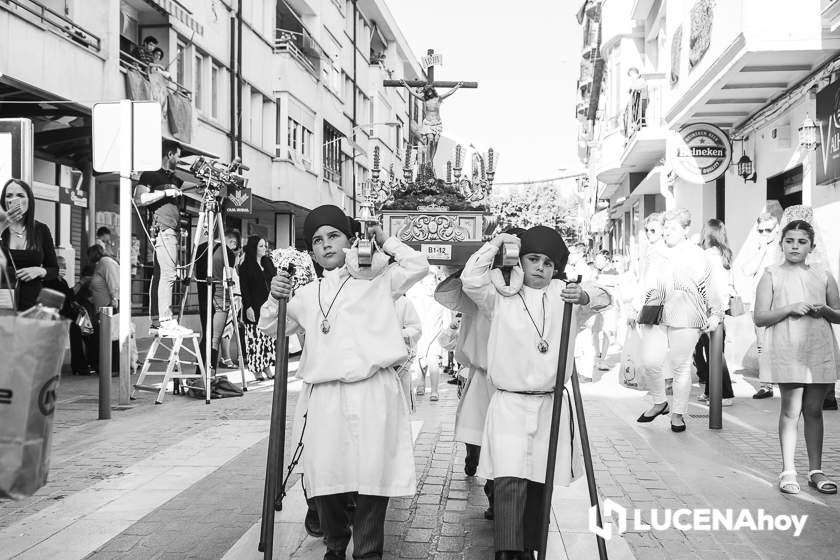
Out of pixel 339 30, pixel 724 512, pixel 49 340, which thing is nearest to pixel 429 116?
pixel 724 512

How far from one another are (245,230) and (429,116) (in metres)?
19.7

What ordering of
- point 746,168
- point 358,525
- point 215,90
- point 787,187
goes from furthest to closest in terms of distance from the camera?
1. point 215,90
2. point 746,168
3. point 787,187
4. point 358,525

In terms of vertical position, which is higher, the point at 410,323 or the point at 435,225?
the point at 435,225

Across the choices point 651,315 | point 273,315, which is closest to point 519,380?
point 273,315

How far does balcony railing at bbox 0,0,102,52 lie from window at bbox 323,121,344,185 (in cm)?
1859

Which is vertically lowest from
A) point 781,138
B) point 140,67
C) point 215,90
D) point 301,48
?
point 781,138

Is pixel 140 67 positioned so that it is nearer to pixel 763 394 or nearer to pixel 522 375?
pixel 763 394

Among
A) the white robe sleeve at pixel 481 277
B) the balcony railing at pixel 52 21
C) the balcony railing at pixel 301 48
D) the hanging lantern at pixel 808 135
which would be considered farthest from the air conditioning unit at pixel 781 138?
the balcony railing at pixel 301 48

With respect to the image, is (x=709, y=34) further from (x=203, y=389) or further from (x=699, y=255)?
(x=203, y=389)

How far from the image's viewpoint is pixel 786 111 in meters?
13.5

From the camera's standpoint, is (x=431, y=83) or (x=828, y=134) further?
(x=828, y=134)

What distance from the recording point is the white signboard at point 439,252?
6.41m

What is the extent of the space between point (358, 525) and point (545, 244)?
5.65 feet

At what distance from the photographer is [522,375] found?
4.37 m
